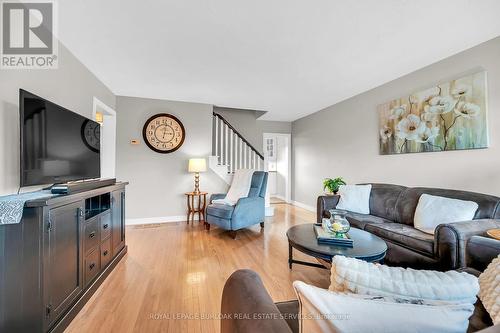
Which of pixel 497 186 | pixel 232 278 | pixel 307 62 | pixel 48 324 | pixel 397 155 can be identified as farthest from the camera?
pixel 397 155

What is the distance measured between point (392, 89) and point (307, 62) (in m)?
1.54

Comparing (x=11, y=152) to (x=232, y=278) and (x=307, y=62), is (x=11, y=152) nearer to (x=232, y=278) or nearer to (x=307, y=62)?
(x=232, y=278)

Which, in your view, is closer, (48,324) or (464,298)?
(464,298)

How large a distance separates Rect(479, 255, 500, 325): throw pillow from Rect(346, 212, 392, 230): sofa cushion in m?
1.48

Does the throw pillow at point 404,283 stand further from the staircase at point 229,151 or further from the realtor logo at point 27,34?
the staircase at point 229,151

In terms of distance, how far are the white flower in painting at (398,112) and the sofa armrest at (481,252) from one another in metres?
2.14

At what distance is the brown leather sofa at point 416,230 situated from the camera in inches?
66.9

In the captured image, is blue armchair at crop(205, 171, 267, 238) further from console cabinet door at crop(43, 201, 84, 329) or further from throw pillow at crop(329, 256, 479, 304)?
throw pillow at crop(329, 256, 479, 304)

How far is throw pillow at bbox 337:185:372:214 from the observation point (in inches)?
118

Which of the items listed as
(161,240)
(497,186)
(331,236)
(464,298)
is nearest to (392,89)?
(497,186)

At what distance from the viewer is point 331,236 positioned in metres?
1.85

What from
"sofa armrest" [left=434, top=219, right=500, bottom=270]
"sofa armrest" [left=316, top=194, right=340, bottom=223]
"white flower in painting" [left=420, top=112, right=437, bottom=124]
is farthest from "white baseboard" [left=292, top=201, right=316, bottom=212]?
"sofa armrest" [left=434, top=219, right=500, bottom=270]

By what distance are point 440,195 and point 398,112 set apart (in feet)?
4.36

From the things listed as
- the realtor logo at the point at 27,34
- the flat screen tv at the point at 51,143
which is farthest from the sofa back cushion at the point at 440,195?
the realtor logo at the point at 27,34
